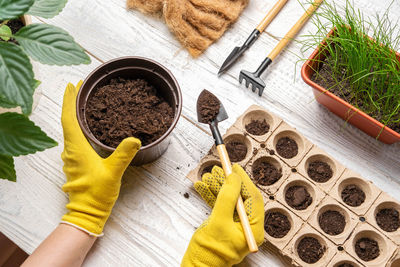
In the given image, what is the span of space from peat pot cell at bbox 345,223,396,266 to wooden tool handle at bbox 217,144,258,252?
8.8 inches

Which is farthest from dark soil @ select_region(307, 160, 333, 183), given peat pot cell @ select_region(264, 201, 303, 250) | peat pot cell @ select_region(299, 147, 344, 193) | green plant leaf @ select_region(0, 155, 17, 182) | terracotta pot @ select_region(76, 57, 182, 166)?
green plant leaf @ select_region(0, 155, 17, 182)

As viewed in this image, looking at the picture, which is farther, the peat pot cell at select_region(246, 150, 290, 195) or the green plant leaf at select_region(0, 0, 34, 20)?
the peat pot cell at select_region(246, 150, 290, 195)

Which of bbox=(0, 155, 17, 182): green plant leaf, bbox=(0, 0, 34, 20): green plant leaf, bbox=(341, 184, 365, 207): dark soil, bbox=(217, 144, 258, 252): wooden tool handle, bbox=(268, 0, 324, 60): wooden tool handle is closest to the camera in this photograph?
bbox=(0, 0, 34, 20): green plant leaf

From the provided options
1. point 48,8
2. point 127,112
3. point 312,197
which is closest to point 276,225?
point 312,197

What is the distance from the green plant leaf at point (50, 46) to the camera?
2.05ft

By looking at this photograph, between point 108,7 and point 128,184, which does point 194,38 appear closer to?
point 108,7

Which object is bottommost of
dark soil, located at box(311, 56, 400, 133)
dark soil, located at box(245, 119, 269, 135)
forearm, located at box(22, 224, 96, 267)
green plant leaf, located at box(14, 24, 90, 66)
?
forearm, located at box(22, 224, 96, 267)

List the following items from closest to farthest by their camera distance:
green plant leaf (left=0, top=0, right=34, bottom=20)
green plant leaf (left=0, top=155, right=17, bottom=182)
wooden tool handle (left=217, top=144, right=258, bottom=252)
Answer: green plant leaf (left=0, top=0, right=34, bottom=20)
green plant leaf (left=0, top=155, right=17, bottom=182)
wooden tool handle (left=217, top=144, right=258, bottom=252)

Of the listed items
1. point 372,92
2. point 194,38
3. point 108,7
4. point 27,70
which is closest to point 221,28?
point 194,38

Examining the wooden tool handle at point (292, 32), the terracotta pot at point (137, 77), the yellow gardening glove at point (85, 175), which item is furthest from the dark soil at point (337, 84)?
the yellow gardening glove at point (85, 175)

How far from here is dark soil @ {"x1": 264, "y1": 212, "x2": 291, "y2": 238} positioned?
3.06ft

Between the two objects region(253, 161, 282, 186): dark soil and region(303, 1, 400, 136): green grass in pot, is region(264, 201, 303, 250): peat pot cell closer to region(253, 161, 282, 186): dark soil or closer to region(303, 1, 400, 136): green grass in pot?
region(253, 161, 282, 186): dark soil

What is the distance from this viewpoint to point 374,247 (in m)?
0.92

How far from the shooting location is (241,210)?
881 mm
